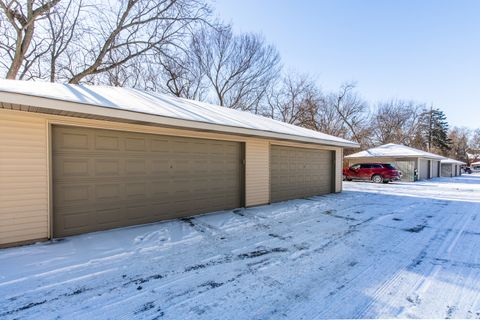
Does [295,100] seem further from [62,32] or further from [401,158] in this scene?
[62,32]

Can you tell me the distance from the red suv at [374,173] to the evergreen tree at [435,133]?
30.5m

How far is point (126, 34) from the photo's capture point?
14508 mm

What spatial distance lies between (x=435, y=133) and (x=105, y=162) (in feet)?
173

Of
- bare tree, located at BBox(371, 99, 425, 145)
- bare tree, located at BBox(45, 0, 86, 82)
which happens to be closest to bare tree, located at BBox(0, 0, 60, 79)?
bare tree, located at BBox(45, 0, 86, 82)

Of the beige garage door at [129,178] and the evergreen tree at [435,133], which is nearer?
the beige garage door at [129,178]

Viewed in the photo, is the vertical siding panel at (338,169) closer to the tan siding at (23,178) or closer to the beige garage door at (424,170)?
the tan siding at (23,178)

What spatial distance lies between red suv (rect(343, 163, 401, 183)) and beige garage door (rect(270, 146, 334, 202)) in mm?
8016

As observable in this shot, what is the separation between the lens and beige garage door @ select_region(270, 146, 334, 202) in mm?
9172

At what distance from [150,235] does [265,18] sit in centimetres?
1303

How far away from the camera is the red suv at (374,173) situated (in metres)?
17.8

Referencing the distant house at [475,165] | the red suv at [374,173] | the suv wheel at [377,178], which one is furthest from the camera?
the distant house at [475,165]

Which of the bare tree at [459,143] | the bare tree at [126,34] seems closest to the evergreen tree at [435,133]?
the bare tree at [459,143]

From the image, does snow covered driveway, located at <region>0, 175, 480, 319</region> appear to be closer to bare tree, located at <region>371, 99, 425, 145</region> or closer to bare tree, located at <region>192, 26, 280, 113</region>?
bare tree, located at <region>192, 26, 280, 113</region>

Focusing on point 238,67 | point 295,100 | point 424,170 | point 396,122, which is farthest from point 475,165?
point 238,67
